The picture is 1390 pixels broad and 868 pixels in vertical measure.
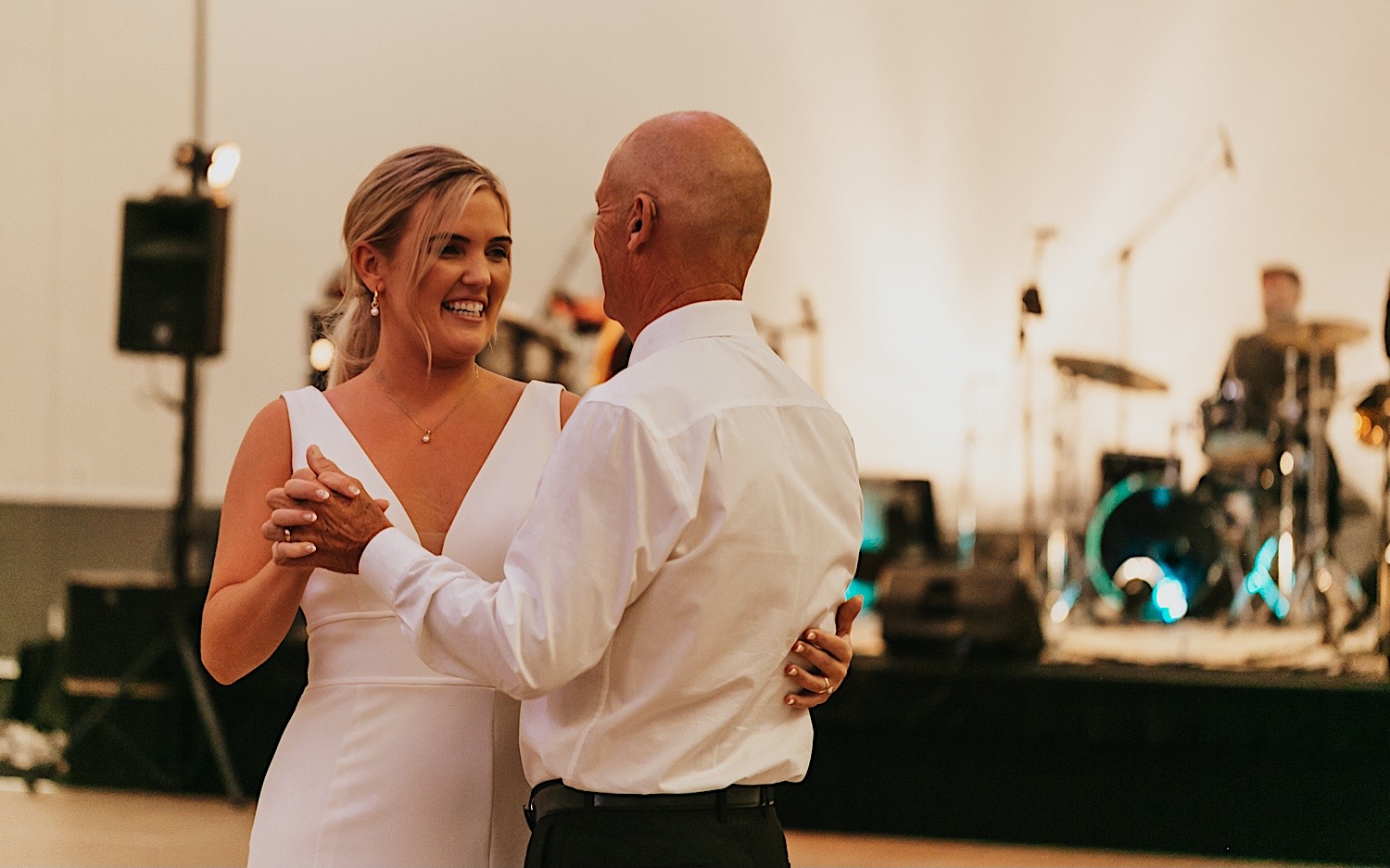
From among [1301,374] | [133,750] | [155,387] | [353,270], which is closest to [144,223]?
[155,387]

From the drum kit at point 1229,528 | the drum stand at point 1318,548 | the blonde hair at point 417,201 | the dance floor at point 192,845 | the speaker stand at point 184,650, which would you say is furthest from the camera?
the drum kit at point 1229,528

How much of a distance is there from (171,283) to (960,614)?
124 inches

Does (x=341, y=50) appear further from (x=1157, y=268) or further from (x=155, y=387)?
(x=1157, y=268)

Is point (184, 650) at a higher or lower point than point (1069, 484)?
lower

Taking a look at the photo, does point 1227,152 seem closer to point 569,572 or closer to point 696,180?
point 696,180

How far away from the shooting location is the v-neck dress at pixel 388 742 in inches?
69.4

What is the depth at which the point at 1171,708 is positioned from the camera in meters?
4.47

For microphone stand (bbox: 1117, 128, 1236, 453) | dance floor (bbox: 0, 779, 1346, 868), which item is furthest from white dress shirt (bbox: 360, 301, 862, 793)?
microphone stand (bbox: 1117, 128, 1236, 453)

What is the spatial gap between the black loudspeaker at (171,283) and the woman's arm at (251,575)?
137 inches

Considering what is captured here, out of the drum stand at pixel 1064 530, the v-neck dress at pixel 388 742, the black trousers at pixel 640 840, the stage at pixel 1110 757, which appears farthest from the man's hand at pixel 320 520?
the drum stand at pixel 1064 530

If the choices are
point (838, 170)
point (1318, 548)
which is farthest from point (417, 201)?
point (838, 170)

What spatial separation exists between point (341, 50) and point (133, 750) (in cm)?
341

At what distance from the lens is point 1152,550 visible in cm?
576

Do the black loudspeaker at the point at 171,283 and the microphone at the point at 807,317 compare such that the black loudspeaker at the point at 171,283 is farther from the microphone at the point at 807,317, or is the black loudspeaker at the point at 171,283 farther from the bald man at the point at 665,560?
the bald man at the point at 665,560
